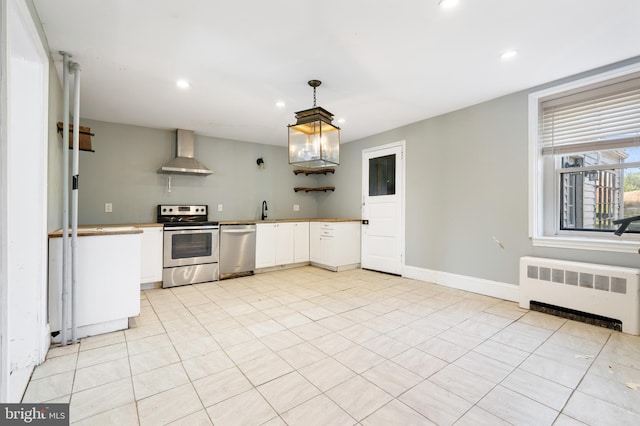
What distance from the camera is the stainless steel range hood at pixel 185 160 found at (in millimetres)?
4379

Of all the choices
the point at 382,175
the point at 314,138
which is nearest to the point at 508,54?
the point at 314,138

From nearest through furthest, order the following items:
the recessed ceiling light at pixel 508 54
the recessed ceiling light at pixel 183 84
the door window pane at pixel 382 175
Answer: the recessed ceiling light at pixel 508 54 < the recessed ceiling light at pixel 183 84 < the door window pane at pixel 382 175

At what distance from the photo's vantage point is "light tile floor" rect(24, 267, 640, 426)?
1.48 metres

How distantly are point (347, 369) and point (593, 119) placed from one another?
341 centimetres

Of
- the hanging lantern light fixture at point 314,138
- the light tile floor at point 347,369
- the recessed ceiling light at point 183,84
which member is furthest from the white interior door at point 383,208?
the recessed ceiling light at point 183,84

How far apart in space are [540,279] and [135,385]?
11.9 feet

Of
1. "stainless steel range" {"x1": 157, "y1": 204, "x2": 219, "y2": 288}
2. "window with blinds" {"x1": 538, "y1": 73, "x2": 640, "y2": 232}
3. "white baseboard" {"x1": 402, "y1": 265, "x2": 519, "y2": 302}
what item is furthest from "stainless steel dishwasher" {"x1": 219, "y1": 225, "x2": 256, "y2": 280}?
"window with blinds" {"x1": 538, "y1": 73, "x2": 640, "y2": 232}

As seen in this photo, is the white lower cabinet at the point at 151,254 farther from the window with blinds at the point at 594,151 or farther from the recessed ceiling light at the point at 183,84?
the window with blinds at the point at 594,151

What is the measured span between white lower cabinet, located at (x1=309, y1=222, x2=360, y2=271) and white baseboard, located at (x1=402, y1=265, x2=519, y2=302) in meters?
1.02

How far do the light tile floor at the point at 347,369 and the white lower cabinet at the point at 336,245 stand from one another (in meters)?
1.81

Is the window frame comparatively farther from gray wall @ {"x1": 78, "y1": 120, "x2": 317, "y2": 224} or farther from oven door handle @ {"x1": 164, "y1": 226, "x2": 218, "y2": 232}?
oven door handle @ {"x1": 164, "y1": 226, "x2": 218, "y2": 232}

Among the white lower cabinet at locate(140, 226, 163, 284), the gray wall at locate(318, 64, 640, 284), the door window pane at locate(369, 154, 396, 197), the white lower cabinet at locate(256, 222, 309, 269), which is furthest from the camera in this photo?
the white lower cabinet at locate(256, 222, 309, 269)

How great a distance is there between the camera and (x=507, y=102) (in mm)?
3285

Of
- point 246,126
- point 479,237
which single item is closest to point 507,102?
point 479,237
